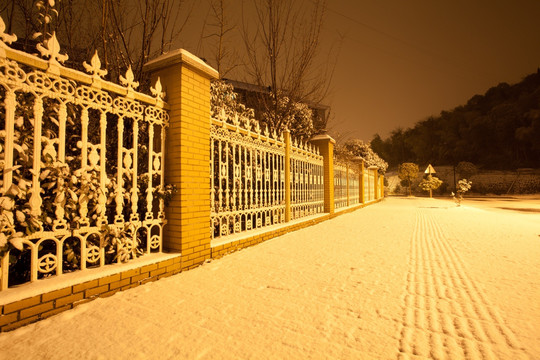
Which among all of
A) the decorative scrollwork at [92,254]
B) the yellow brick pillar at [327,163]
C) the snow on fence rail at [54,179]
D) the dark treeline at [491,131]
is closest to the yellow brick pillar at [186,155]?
the snow on fence rail at [54,179]

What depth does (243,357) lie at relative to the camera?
4.98ft

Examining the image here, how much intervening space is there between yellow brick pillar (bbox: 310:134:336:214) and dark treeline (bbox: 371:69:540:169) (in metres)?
50.6

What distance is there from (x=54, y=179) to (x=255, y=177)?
3.01 m

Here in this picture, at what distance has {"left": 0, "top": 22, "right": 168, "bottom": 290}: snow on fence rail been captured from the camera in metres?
1.91

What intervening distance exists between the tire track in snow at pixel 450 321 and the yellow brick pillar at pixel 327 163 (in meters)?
4.79

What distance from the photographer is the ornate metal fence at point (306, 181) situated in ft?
20.2

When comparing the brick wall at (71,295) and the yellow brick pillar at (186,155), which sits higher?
the yellow brick pillar at (186,155)

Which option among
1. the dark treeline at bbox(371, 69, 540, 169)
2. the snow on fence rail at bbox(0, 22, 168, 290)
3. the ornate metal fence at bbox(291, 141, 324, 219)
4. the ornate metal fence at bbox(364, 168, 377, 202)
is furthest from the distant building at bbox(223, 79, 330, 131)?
the dark treeline at bbox(371, 69, 540, 169)

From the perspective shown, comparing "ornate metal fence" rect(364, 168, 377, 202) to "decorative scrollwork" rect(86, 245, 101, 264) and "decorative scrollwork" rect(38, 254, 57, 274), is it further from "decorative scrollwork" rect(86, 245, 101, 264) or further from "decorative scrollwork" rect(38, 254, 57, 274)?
"decorative scrollwork" rect(38, 254, 57, 274)

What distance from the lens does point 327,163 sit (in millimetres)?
7855

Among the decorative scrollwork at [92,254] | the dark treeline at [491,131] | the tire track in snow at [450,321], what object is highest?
the dark treeline at [491,131]

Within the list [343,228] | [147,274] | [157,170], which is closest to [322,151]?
[343,228]

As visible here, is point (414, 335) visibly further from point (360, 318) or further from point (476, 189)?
point (476, 189)

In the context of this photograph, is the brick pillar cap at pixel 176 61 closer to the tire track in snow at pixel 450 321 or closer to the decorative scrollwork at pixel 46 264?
the decorative scrollwork at pixel 46 264
